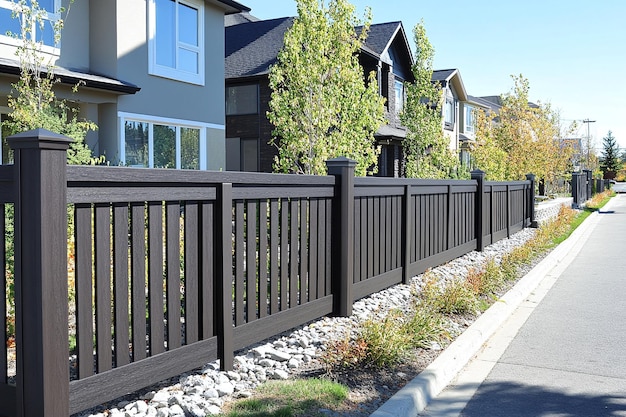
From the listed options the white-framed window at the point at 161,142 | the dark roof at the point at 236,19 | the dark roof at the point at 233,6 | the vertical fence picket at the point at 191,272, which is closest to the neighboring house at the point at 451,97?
the dark roof at the point at 236,19

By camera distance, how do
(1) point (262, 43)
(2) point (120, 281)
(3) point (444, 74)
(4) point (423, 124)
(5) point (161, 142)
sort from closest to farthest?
(2) point (120, 281) < (5) point (161, 142) < (4) point (423, 124) < (1) point (262, 43) < (3) point (444, 74)

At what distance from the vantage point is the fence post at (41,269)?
10.4 feet

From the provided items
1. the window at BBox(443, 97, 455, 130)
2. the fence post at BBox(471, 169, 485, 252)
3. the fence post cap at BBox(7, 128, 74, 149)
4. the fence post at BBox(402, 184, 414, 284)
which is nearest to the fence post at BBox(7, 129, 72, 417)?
the fence post cap at BBox(7, 128, 74, 149)

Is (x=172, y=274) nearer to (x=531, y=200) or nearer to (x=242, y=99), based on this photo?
(x=531, y=200)

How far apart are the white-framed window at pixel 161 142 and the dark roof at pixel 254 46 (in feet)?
25.7

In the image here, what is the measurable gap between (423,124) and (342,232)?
56.3 ft

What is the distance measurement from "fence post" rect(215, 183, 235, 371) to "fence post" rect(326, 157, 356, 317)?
198 cm

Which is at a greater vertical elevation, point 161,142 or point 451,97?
point 451,97

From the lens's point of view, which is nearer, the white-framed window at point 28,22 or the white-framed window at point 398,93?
the white-framed window at point 28,22

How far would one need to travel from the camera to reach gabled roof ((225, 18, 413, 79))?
25.0 metres

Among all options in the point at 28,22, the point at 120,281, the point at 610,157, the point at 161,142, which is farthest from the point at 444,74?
the point at 610,157

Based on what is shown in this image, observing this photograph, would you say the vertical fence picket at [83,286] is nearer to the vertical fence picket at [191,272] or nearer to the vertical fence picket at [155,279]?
the vertical fence picket at [155,279]

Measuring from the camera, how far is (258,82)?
25.0 meters

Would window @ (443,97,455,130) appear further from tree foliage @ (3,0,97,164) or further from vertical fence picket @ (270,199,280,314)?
vertical fence picket @ (270,199,280,314)
